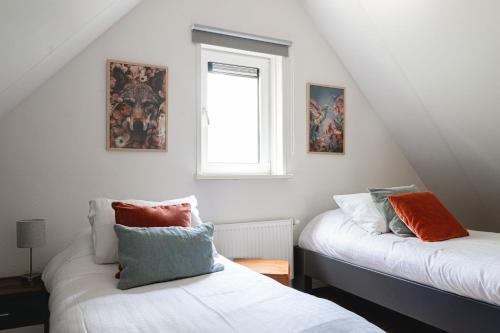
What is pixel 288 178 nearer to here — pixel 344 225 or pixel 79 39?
pixel 344 225

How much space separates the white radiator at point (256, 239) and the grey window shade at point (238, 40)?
1.36m

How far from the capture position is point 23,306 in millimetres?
1984

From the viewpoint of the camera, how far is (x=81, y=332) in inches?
48.1

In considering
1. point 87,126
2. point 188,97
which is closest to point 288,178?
point 188,97

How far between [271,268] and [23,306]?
1451 millimetres

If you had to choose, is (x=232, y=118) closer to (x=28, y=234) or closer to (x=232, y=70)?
(x=232, y=70)

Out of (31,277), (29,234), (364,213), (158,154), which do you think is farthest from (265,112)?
(31,277)

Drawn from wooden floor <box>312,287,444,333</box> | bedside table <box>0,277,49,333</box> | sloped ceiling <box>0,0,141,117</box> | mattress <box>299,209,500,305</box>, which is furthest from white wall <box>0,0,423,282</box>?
wooden floor <box>312,287,444,333</box>

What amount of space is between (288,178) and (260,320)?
6.49ft

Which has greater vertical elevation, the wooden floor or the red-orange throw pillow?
the red-orange throw pillow

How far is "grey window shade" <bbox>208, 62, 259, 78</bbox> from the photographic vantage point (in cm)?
307

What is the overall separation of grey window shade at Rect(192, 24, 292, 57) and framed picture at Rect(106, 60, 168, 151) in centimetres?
38

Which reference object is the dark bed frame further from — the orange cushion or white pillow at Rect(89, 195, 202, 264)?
Result: white pillow at Rect(89, 195, 202, 264)

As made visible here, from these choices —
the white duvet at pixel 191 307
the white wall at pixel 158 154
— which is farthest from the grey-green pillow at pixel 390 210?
the white duvet at pixel 191 307
